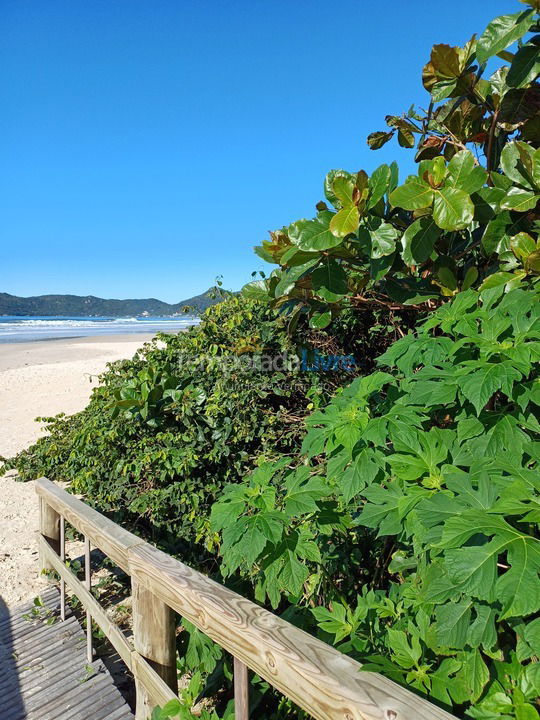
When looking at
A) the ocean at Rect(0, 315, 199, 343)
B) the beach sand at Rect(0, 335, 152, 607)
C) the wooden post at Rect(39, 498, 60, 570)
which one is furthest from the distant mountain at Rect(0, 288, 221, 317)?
the wooden post at Rect(39, 498, 60, 570)

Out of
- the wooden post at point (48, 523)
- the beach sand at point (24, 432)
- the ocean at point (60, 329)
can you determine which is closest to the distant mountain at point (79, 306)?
the ocean at point (60, 329)

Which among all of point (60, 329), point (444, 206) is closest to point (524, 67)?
point (444, 206)

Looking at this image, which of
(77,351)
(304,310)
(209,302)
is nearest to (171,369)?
(209,302)

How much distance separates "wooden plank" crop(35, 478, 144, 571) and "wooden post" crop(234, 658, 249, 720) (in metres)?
0.79

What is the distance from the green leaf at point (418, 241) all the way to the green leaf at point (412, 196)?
0.12 m

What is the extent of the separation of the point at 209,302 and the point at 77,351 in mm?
24243

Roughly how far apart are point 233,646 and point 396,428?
80cm

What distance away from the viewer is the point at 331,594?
2146 millimetres

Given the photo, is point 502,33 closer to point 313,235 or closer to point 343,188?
point 343,188

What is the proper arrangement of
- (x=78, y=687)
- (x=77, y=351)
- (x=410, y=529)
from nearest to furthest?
(x=410, y=529) → (x=78, y=687) → (x=77, y=351)

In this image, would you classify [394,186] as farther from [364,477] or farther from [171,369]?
[171,369]

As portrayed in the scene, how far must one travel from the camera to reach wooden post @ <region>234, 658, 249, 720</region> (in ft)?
4.72

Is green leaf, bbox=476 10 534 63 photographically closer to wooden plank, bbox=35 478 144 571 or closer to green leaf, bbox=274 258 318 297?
green leaf, bbox=274 258 318 297

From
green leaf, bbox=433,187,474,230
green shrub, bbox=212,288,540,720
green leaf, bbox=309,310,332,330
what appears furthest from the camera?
green leaf, bbox=309,310,332,330
